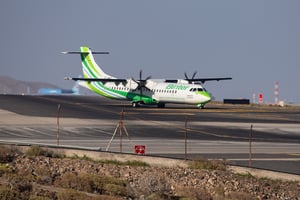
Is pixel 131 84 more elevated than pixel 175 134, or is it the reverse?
pixel 131 84

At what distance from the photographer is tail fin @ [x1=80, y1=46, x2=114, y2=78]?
88438 mm

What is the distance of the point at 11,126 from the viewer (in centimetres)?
4809

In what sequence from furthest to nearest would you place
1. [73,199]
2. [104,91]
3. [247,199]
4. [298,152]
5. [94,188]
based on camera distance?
[104,91] → [298,152] → [247,199] → [94,188] → [73,199]

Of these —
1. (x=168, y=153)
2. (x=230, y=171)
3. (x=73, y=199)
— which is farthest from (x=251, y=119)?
(x=73, y=199)

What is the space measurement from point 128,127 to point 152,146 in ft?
41.5

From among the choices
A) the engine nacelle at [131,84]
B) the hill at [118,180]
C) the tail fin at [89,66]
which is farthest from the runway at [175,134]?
the tail fin at [89,66]

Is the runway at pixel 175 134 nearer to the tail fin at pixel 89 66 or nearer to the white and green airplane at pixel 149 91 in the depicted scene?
the white and green airplane at pixel 149 91

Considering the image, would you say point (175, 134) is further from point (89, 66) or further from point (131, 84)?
point (89, 66)

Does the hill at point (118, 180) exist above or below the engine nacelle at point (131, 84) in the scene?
Result: below

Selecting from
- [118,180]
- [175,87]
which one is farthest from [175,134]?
[175,87]

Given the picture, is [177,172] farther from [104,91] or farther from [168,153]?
[104,91]

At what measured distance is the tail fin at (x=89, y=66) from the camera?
290 ft

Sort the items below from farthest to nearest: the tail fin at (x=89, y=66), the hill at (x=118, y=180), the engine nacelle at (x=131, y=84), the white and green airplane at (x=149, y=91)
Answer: the tail fin at (x=89, y=66) < the engine nacelle at (x=131, y=84) < the white and green airplane at (x=149, y=91) < the hill at (x=118, y=180)

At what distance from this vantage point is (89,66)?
89688 mm
